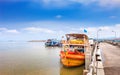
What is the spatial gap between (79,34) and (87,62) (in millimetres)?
5699

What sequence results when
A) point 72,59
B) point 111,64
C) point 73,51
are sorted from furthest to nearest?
point 73,51 → point 72,59 → point 111,64

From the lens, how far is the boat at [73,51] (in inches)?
693

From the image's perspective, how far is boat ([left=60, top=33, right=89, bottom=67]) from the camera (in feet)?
57.7

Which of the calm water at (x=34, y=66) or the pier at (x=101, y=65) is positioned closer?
the pier at (x=101, y=65)

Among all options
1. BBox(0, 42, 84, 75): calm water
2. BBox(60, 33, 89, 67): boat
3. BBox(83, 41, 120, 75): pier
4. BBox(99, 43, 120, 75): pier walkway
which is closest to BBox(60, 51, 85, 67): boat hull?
BBox(60, 33, 89, 67): boat

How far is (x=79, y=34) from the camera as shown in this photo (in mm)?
20344

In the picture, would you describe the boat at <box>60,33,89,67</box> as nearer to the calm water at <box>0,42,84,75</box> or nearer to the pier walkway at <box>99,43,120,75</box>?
the calm water at <box>0,42,84,75</box>

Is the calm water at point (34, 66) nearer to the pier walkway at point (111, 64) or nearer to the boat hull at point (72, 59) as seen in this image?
the boat hull at point (72, 59)

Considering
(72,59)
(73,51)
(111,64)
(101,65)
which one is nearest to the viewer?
(101,65)

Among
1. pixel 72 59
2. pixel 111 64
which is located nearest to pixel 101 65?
pixel 111 64

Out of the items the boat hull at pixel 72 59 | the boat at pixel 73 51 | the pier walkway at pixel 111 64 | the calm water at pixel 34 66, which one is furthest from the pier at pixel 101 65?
the calm water at pixel 34 66

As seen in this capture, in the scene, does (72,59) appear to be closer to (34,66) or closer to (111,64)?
(34,66)

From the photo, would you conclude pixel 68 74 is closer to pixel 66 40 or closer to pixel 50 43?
pixel 66 40

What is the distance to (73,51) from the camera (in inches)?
758
